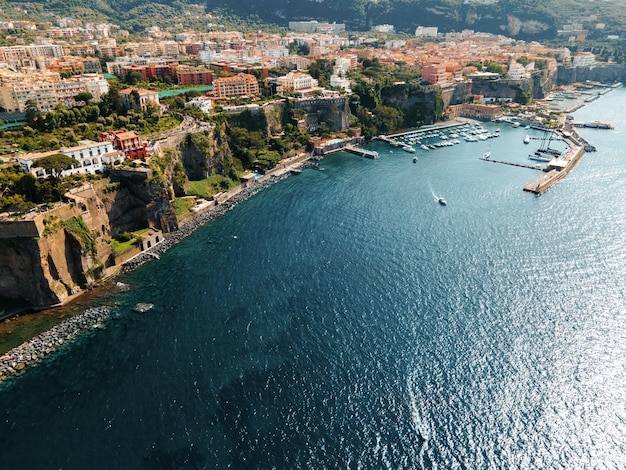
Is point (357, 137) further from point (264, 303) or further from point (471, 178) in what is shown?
point (264, 303)

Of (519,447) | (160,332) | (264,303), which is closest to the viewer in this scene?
(519,447)

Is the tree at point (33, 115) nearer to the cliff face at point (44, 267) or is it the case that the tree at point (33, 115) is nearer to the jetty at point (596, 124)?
the cliff face at point (44, 267)

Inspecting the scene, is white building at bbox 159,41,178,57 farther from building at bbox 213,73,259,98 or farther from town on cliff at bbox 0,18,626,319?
building at bbox 213,73,259,98

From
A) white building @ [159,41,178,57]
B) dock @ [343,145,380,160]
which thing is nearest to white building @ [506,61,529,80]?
dock @ [343,145,380,160]

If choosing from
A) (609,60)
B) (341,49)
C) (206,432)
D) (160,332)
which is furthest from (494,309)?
(609,60)

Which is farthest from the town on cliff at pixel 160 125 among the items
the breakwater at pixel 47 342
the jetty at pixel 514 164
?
the jetty at pixel 514 164

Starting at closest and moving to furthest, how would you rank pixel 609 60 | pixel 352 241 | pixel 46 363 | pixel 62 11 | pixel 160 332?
pixel 46 363 < pixel 160 332 < pixel 352 241 < pixel 609 60 < pixel 62 11
